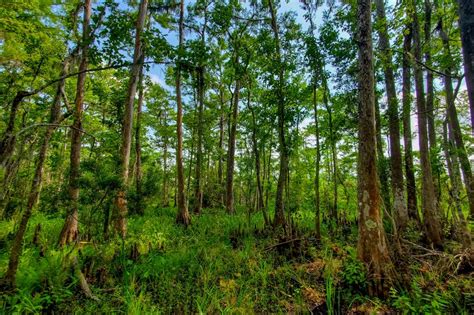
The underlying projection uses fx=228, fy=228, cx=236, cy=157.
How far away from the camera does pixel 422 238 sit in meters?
5.89

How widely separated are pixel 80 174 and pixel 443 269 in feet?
22.5

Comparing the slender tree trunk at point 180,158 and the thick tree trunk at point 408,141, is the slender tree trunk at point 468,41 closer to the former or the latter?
the thick tree trunk at point 408,141

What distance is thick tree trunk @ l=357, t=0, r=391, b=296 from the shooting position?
363 cm

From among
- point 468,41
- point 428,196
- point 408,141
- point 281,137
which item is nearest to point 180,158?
point 281,137

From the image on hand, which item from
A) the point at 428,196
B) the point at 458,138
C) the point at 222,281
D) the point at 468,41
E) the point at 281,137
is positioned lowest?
the point at 222,281

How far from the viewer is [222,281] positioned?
4211mm

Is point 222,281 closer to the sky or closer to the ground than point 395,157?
closer to the ground

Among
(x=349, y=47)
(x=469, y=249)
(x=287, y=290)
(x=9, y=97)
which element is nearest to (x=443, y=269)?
(x=469, y=249)

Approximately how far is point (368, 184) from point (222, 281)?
3.13 metres

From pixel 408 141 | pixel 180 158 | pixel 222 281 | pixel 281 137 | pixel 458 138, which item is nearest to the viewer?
pixel 222 281

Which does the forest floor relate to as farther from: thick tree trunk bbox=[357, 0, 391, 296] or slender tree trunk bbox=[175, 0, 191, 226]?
slender tree trunk bbox=[175, 0, 191, 226]

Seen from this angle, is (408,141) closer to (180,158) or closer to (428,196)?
(428,196)

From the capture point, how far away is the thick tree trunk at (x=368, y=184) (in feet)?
11.9

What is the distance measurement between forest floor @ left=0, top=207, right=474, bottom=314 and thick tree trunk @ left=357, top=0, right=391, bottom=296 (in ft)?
0.61
